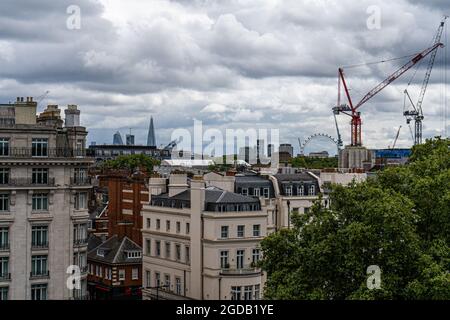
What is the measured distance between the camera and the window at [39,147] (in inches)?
1953

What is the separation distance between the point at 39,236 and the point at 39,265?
1.89m

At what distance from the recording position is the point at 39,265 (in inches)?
1940

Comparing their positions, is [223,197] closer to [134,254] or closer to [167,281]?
[167,281]

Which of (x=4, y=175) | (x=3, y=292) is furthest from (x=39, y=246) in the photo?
(x=4, y=175)

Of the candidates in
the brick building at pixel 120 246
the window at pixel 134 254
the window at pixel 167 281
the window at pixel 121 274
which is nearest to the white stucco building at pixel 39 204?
the window at pixel 167 281

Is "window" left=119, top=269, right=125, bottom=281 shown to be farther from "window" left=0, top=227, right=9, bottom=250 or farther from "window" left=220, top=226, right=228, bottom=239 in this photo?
"window" left=0, top=227, right=9, bottom=250

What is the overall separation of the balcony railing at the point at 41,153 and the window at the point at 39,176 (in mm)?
961

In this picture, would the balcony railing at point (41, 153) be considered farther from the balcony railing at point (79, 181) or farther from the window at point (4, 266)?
the window at point (4, 266)

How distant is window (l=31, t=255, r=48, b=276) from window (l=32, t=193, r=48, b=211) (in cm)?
315

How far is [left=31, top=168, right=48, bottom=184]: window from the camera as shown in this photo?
4916 centimetres
